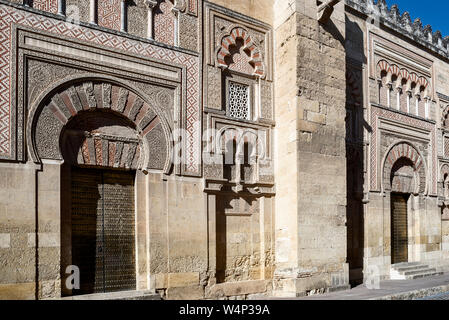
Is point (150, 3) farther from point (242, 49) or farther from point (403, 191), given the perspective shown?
point (403, 191)

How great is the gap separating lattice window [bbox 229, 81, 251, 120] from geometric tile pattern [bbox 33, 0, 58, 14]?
2.38 m

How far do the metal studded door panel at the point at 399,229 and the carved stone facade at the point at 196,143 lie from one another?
19.4 inches

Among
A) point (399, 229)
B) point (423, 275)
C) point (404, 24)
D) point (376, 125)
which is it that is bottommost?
point (423, 275)

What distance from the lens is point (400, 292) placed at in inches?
238

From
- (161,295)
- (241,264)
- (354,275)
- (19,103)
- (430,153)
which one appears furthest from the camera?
(430,153)

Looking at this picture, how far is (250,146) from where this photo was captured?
6.06 metres

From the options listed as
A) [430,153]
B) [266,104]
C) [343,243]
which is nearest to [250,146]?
[266,104]

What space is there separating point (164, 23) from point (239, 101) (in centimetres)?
144

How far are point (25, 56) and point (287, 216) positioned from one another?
3.70m

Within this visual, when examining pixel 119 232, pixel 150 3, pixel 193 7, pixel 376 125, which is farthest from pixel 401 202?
pixel 150 3

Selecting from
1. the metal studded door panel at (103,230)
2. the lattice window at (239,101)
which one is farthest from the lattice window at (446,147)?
the metal studded door panel at (103,230)

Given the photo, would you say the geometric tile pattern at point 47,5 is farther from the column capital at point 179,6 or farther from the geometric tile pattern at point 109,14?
the column capital at point 179,6

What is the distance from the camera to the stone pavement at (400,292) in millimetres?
5719
